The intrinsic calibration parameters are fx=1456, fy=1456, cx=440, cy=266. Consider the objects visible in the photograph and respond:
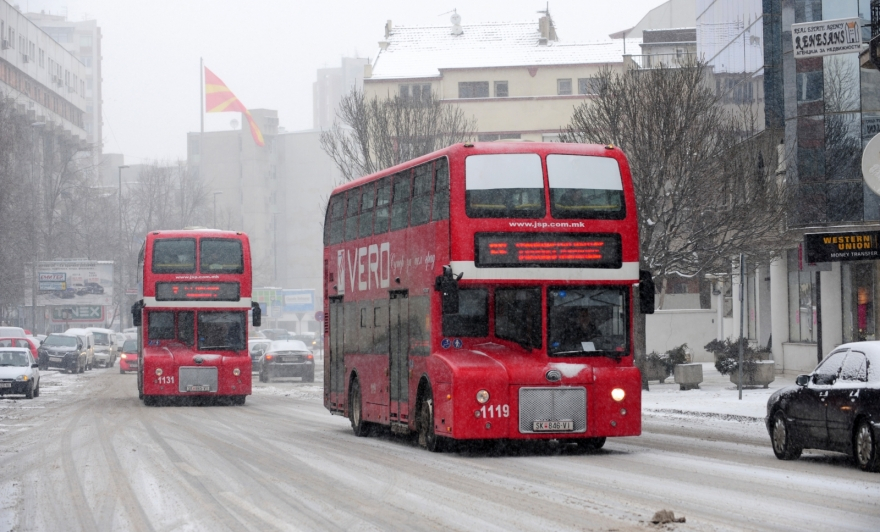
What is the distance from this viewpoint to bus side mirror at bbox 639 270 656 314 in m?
17.9

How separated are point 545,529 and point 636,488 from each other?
9.95 ft

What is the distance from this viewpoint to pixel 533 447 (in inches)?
766

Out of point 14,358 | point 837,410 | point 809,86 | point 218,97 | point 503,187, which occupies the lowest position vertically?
point 14,358

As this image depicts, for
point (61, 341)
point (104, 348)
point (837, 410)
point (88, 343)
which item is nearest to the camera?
point (837, 410)

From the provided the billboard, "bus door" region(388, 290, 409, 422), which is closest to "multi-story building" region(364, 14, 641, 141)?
the billboard

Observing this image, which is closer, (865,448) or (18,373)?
(865,448)

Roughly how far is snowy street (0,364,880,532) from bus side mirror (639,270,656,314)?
1.80 m

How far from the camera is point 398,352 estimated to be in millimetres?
19766

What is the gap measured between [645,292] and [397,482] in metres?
5.19

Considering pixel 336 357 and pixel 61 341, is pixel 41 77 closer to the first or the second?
pixel 61 341

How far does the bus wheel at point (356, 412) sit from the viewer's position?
72.9ft

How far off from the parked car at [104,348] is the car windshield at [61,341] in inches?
325

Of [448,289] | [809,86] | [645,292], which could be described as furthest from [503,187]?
[809,86]

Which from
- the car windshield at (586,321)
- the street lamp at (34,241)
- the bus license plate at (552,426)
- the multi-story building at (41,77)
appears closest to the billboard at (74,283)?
the street lamp at (34,241)
